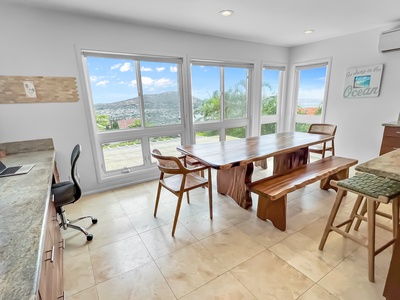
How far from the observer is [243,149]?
2357 millimetres

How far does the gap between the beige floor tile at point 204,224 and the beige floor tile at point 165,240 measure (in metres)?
0.07

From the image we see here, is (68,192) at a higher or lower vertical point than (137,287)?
higher

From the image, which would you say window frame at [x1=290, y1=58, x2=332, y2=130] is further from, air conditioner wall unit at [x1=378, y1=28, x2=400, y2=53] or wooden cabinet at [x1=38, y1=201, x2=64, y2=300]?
wooden cabinet at [x1=38, y1=201, x2=64, y2=300]

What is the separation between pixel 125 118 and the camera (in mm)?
3051

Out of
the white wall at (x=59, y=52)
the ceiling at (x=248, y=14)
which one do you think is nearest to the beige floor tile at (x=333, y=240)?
the ceiling at (x=248, y=14)

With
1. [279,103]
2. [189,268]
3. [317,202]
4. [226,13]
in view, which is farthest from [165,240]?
[279,103]

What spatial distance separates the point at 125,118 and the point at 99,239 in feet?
5.69

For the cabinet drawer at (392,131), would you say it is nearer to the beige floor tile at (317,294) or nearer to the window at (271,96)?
the window at (271,96)

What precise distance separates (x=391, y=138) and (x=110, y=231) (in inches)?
149

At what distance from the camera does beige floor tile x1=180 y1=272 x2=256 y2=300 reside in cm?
136

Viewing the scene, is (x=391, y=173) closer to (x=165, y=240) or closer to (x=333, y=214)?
Answer: (x=333, y=214)

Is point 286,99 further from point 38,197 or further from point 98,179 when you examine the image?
point 38,197

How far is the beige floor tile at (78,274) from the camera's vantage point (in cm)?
146

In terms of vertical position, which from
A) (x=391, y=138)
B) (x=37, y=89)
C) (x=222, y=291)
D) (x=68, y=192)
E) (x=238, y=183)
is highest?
(x=37, y=89)
